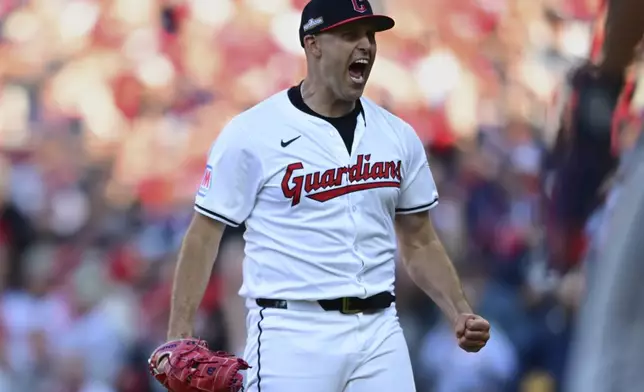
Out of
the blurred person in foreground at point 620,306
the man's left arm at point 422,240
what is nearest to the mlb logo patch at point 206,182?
the man's left arm at point 422,240

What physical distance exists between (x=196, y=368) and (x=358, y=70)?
1.04 meters

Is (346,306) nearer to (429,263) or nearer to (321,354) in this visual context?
(321,354)

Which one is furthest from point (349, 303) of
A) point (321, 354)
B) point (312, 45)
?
point (312, 45)

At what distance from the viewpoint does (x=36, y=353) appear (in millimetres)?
7629

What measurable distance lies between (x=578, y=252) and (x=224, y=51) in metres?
2.80

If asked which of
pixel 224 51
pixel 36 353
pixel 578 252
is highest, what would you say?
pixel 224 51

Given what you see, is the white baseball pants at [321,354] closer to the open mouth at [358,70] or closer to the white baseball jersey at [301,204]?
the white baseball jersey at [301,204]

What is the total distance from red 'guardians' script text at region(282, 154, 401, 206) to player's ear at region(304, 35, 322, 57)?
37 cm

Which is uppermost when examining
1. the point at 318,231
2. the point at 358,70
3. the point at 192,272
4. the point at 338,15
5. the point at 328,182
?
the point at 338,15

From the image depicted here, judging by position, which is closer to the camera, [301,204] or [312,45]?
[301,204]

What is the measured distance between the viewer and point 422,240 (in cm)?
399

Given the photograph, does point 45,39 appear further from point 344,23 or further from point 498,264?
point 344,23

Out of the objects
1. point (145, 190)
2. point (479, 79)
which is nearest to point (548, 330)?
point (479, 79)

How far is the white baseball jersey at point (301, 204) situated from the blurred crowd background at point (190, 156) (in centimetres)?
329
